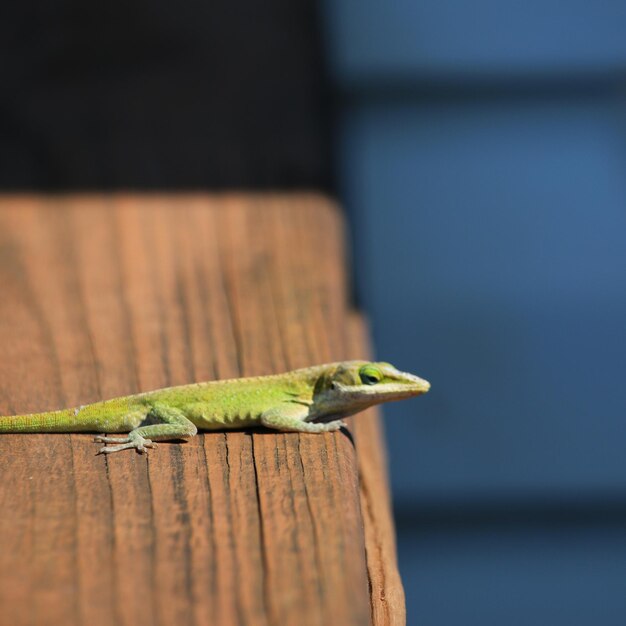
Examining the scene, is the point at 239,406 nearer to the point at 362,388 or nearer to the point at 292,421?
A: the point at 292,421

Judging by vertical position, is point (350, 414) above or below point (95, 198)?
below

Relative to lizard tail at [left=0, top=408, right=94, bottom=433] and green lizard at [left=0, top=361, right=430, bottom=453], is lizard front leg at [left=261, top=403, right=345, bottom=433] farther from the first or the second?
lizard tail at [left=0, top=408, right=94, bottom=433]

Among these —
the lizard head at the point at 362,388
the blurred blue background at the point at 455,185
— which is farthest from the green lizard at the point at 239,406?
the blurred blue background at the point at 455,185

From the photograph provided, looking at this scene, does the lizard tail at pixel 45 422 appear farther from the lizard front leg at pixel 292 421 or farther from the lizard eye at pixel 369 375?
the lizard eye at pixel 369 375

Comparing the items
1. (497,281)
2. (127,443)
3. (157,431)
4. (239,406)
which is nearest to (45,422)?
(127,443)

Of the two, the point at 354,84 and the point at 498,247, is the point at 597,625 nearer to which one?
the point at 498,247

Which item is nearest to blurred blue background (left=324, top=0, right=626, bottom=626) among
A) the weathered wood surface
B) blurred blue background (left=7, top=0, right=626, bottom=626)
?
blurred blue background (left=7, top=0, right=626, bottom=626)

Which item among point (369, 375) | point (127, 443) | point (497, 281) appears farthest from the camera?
point (497, 281)

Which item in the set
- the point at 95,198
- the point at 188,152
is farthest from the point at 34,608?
the point at 188,152
